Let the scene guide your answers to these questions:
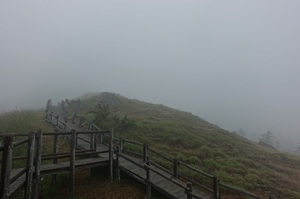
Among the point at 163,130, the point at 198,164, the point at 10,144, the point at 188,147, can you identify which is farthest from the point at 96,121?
the point at 10,144

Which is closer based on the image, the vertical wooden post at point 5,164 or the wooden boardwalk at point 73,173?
the vertical wooden post at point 5,164

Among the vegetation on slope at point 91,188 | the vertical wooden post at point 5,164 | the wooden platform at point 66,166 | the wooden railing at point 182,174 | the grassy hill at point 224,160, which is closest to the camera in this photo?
the vertical wooden post at point 5,164

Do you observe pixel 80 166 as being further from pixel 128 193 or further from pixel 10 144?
pixel 10 144

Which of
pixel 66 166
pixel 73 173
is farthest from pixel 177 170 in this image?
pixel 66 166

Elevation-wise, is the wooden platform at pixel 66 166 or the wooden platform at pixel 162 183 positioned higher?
the wooden platform at pixel 66 166

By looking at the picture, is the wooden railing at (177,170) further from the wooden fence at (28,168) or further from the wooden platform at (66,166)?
the wooden fence at (28,168)

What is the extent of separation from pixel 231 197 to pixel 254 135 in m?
152

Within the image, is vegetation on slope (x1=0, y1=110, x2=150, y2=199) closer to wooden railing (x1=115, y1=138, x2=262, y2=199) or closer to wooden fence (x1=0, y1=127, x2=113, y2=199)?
wooden fence (x1=0, y1=127, x2=113, y2=199)

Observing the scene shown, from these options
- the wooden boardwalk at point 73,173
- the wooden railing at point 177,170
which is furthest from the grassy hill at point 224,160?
the wooden boardwalk at point 73,173

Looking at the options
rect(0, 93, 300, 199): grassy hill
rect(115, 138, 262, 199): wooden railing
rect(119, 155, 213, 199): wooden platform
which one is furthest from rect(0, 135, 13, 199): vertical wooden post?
rect(119, 155, 213, 199): wooden platform

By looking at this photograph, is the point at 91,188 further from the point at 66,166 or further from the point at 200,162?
the point at 200,162

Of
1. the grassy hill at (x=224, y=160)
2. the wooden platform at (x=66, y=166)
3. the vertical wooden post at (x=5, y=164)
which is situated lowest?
the grassy hill at (x=224, y=160)

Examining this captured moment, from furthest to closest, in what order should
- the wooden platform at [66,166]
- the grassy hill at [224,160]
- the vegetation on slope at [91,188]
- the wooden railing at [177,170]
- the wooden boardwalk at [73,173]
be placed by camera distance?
the grassy hill at [224,160], the vegetation on slope at [91,188], the wooden platform at [66,166], the wooden railing at [177,170], the wooden boardwalk at [73,173]

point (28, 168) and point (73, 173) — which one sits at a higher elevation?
point (28, 168)
